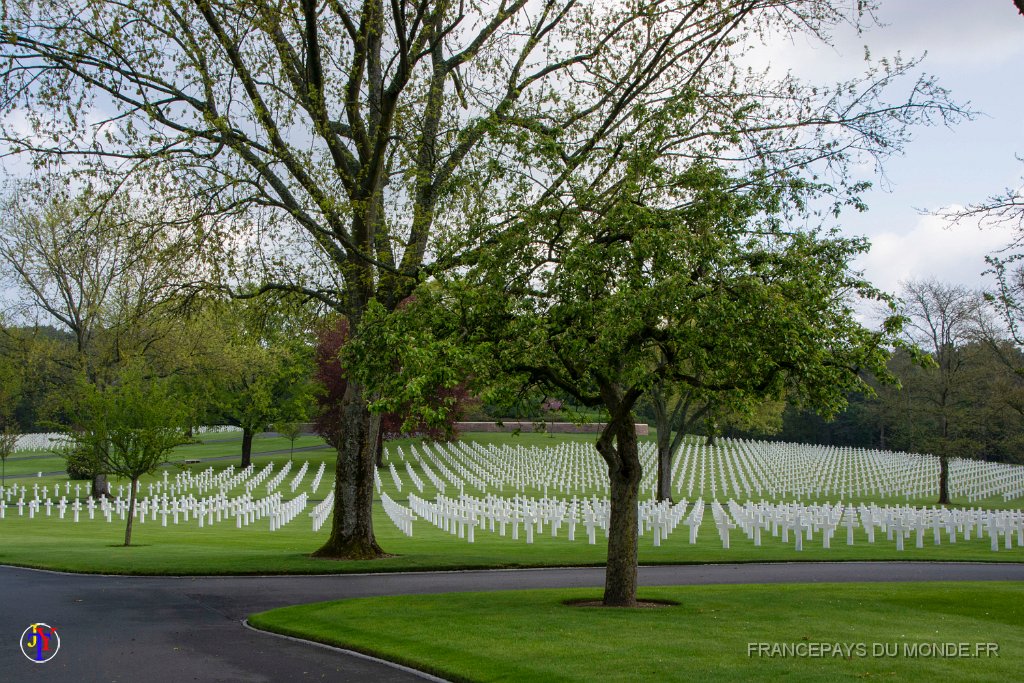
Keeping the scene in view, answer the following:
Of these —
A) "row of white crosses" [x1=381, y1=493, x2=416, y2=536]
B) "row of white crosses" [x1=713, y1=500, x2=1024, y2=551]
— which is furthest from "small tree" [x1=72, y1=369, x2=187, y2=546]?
"row of white crosses" [x1=713, y1=500, x2=1024, y2=551]

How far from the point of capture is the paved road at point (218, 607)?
942cm

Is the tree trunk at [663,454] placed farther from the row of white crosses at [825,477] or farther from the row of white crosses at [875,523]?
the row of white crosses at [875,523]

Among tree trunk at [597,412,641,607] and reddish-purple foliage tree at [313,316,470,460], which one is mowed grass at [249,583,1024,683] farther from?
reddish-purple foliage tree at [313,316,470,460]

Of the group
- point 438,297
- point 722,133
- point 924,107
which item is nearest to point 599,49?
point 722,133

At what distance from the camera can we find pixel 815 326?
A: 452 inches

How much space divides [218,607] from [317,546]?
9538mm

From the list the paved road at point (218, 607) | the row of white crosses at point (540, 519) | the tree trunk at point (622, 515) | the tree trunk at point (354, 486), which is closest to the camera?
the paved road at point (218, 607)

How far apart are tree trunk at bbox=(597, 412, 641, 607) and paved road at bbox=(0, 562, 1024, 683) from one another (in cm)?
363

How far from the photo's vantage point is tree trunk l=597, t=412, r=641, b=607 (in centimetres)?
1298

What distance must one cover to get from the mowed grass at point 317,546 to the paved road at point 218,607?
92 cm

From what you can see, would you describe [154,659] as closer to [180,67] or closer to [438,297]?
[438,297]

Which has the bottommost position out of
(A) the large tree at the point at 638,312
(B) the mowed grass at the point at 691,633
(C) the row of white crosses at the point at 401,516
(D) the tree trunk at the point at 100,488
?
(D) the tree trunk at the point at 100,488

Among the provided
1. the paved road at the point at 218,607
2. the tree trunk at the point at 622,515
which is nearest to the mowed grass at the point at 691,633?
the tree trunk at the point at 622,515

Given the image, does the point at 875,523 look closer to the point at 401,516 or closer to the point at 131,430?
the point at 401,516
